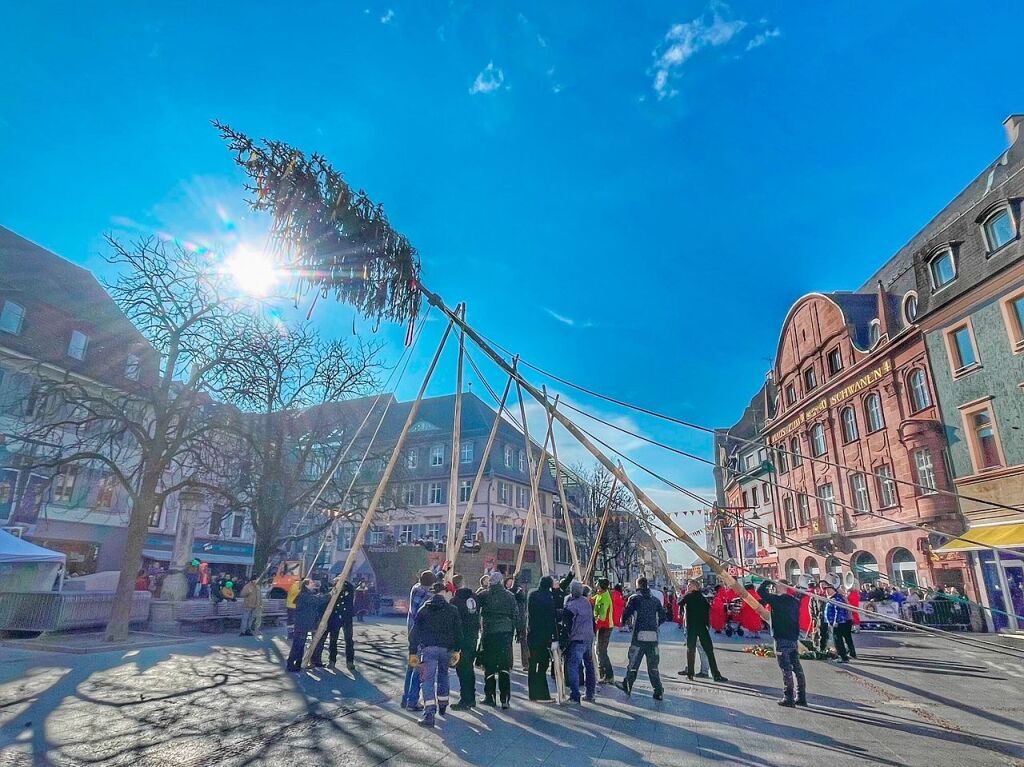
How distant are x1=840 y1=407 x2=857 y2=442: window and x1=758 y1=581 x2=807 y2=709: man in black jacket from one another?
2375 centimetres

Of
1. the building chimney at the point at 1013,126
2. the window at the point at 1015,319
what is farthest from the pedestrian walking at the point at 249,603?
the building chimney at the point at 1013,126

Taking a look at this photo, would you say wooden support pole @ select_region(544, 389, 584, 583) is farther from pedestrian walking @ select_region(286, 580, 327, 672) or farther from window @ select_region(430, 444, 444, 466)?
window @ select_region(430, 444, 444, 466)

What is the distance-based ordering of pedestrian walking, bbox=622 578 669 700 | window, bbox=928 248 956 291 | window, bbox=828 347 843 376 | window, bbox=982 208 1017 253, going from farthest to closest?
window, bbox=828 347 843 376 < window, bbox=928 248 956 291 < window, bbox=982 208 1017 253 < pedestrian walking, bbox=622 578 669 700

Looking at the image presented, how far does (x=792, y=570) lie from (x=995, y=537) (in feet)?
56.7

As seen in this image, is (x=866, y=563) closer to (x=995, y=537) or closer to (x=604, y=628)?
(x=995, y=537)

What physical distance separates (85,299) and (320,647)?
1196 inches

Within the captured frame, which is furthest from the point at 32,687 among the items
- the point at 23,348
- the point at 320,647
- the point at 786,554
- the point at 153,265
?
the point at 786,554

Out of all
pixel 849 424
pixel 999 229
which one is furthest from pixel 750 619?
pixel 999 229

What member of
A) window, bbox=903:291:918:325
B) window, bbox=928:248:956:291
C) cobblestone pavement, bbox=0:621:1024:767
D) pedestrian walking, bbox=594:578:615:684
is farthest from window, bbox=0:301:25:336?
window, bbox=928:248:956:291

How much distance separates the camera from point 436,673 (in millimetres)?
7777

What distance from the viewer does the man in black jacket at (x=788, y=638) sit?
8.71 m

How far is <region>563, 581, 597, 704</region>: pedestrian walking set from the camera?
8844mm

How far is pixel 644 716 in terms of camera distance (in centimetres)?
802

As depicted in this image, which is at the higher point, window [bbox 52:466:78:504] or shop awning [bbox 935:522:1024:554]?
window [bbox 52:466:78:504]
